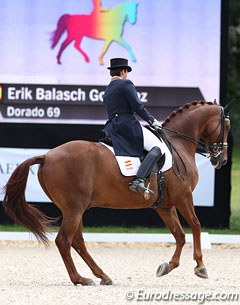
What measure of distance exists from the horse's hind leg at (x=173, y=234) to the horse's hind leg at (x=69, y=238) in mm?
798

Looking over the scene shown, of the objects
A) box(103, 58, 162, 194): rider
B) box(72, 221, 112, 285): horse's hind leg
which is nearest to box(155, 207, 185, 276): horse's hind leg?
box(72, 221, 112, 285): horse's hind leg

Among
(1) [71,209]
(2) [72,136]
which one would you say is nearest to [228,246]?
(2) [72,136]

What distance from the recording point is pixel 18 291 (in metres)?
8.04

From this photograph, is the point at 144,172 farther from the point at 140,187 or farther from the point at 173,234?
the point at 173,234

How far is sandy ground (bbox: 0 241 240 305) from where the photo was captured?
7.61 metres

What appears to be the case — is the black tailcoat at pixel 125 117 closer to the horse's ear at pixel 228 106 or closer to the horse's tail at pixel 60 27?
the horse's ear at pixel 228 106

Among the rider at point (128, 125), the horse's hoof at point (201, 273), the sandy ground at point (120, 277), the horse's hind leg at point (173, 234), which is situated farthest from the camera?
the horse's hoof at point (201, 273)

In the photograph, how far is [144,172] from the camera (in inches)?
Answer: 343

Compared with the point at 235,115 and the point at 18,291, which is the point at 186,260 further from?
the point at 235,115

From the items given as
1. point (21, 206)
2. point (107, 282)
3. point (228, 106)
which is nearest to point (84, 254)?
point (107, 282)

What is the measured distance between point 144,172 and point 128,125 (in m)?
0.49

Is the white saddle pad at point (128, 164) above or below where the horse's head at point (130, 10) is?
below

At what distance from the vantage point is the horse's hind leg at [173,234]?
350 inches

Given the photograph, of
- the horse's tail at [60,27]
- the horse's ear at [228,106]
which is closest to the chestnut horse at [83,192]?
the horse's ear at [228,106]
